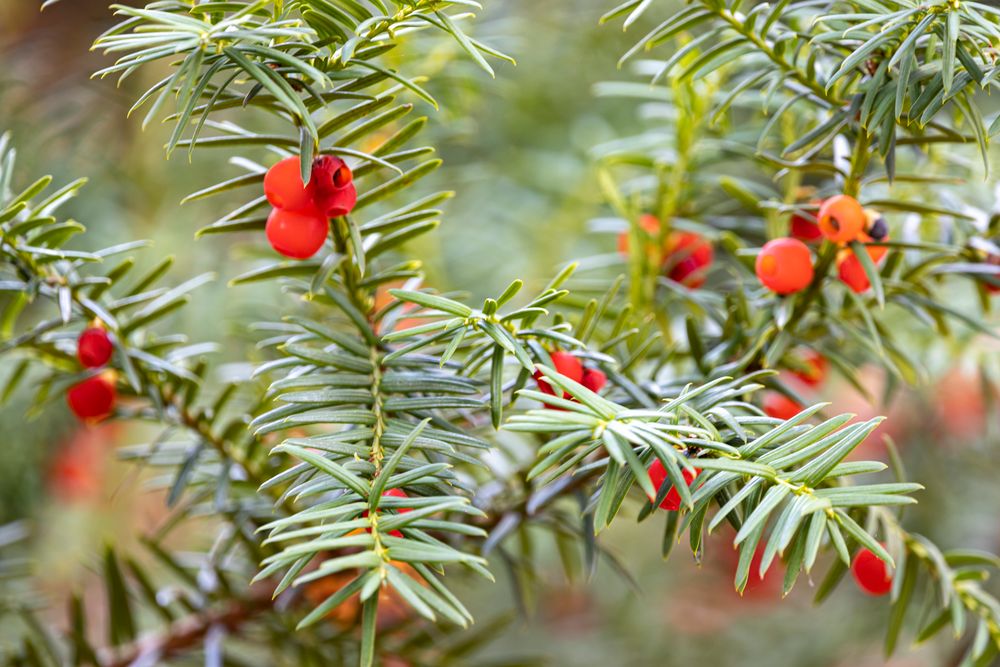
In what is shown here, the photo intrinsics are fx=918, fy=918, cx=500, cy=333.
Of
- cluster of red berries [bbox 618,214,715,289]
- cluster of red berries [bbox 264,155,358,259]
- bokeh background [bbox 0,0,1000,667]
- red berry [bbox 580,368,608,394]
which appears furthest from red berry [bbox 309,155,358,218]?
Answer: bokeh background [bbox 0,0,1000,667]

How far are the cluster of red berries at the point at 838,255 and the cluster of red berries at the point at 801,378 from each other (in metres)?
0.06

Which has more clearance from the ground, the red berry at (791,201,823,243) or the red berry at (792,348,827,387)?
the red berry at (791,201,823,243)

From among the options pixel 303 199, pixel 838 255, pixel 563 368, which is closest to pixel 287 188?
pixel 303 199

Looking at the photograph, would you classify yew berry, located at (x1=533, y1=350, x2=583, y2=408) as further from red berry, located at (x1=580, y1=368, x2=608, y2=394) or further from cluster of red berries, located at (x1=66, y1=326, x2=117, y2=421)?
cluster of red berries, located at (x1=66, y1=326, x2=117, y2=421)

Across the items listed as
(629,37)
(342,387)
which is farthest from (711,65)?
(629,37)

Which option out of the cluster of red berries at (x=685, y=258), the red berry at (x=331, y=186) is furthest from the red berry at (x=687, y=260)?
the red berry at (x=331, y=186)

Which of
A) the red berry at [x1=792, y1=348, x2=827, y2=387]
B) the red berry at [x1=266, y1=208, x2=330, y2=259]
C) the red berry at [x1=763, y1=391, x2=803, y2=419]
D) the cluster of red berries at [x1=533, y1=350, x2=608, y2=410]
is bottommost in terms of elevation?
the red berry at [x1=763, y1=391, x2=803, y2=419]

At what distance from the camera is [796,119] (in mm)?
549

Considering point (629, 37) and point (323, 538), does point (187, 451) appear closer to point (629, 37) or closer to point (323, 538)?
point (323, 538)

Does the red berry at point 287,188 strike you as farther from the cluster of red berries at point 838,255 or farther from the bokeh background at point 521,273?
the bokeh background at point 521,273

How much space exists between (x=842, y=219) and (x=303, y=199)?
0.22 metres

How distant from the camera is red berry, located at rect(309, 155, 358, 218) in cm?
34

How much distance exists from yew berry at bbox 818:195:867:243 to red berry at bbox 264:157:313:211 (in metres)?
0.21

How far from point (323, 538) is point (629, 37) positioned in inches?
→ 34.8
